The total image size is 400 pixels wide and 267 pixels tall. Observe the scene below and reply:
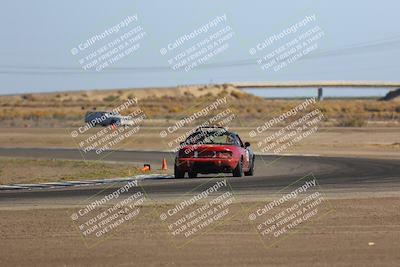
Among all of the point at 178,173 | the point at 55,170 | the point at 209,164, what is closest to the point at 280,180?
the point at 209,164

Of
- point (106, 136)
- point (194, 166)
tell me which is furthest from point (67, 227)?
point (106, 136)

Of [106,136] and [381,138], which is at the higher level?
[106,136]

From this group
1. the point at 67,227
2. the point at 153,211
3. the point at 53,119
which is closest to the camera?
the point at 67,227

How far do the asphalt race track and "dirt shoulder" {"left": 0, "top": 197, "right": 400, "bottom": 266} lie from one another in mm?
4910

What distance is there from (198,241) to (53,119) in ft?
260

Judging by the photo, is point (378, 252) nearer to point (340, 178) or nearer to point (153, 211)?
point (153, 211)

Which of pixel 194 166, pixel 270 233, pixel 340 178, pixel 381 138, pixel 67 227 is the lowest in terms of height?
pixel 381 138

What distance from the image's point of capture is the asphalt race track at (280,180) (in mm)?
20609

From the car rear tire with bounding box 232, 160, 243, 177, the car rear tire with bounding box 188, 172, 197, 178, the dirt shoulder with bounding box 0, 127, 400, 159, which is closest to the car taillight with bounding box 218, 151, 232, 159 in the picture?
the car rear tire with bounding box 232, 160, 243, 177

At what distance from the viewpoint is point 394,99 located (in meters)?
133

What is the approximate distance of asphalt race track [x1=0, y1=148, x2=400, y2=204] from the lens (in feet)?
67.6

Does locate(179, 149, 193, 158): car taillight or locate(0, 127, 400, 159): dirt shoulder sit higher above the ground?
locate(179, 149, 193, 158): car taillight

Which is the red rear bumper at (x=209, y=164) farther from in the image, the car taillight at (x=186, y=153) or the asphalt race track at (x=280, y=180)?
the asphalt race track at (x=280, y=180)

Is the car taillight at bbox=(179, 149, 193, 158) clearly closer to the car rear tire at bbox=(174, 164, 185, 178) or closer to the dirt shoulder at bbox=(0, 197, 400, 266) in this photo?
the car rear tire at bbox=(174, 164, 185, 178)
